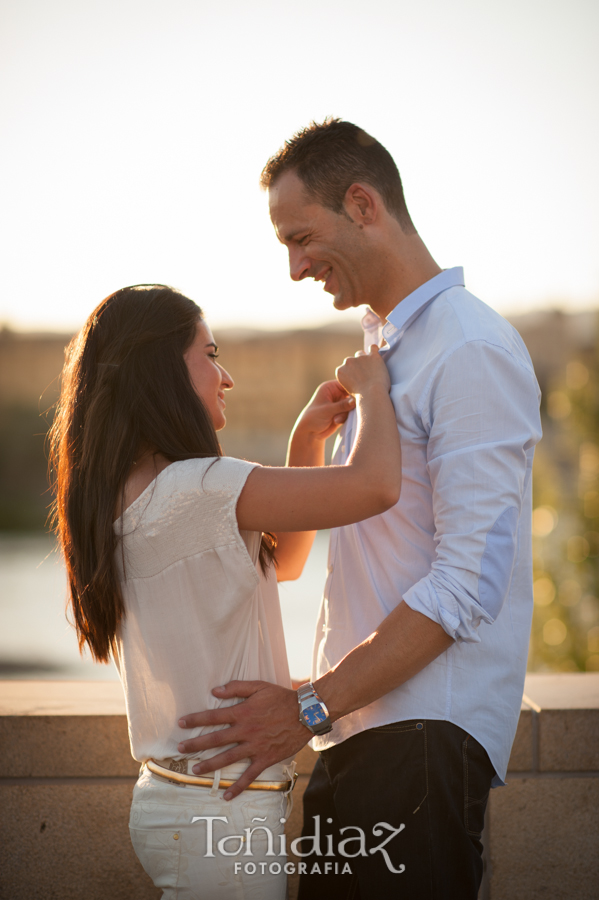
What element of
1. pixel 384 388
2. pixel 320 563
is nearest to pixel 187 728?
pixel 384 388

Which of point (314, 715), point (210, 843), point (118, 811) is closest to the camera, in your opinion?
point (210, 843)

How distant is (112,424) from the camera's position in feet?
5.45

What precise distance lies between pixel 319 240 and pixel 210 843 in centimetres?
149

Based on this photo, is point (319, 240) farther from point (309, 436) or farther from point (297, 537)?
point (297, 537)

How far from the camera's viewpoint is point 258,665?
168 cm

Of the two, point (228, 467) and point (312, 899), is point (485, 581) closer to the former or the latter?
point (228, 467)

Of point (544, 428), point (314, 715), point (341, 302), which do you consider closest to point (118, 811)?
point (314, 715)

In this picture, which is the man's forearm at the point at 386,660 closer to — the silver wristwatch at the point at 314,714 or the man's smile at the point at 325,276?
the silver wristwatch at the point at 314,714

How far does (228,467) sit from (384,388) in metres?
0.46

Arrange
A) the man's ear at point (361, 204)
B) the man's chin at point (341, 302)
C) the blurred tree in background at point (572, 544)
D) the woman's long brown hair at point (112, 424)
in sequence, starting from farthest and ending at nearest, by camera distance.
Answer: the blurred tree in background at point (572, 544) → the man's chin at point (341, 302) → the man's ear at point (361, 204) → the woman's long brown hair at point (112, 424)

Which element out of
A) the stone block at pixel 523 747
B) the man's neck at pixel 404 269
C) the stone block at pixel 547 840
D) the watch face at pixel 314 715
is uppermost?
the man's neck at pixel 404 269

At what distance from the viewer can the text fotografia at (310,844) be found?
5.03 feet

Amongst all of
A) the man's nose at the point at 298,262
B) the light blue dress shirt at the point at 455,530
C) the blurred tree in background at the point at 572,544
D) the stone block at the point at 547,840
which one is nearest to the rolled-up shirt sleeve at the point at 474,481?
the light blue dress shirt at the point at 455,530

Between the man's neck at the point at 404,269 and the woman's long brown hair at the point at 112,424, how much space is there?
575mm
